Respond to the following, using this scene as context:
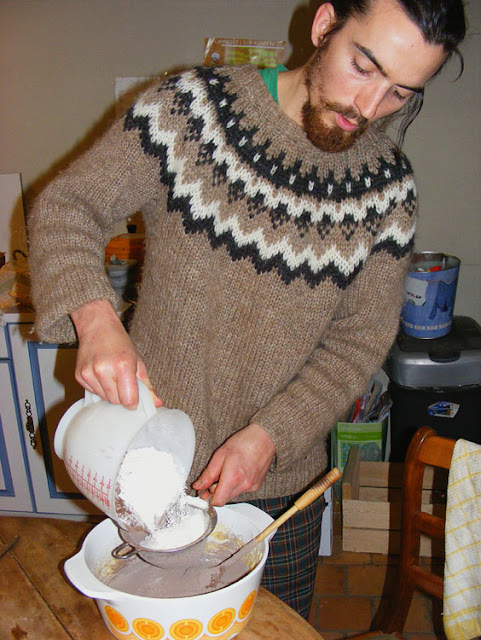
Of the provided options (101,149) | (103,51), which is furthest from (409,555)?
(103,51)

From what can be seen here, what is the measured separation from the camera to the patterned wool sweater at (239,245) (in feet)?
2.99

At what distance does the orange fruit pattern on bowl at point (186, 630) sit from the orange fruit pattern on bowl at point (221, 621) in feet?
0.05

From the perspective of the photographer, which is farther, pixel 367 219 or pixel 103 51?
pixel 103 51

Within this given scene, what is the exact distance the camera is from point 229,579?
2.59 feet

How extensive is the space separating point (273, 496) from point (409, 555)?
264 mm

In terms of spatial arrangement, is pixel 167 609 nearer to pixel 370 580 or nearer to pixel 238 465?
pixel 238 465

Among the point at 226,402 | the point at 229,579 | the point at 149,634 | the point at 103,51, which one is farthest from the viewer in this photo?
the point at 103,51

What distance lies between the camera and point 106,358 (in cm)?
74

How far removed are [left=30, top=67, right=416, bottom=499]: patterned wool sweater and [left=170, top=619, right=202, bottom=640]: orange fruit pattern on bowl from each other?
0.35 m

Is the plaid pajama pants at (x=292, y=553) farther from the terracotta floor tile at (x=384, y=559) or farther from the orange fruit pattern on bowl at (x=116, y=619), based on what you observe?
the terracotta floor tile at (x=384, y=559)

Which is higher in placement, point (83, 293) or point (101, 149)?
point (101, 149)

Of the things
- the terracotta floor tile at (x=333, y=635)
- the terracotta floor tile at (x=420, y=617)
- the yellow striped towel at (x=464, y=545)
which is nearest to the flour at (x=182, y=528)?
the yellow striped towel at (x=464, y=545)

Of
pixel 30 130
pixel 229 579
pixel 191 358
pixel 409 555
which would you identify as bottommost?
pixel 409 555

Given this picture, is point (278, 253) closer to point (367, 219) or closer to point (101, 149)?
point (367, 219)
